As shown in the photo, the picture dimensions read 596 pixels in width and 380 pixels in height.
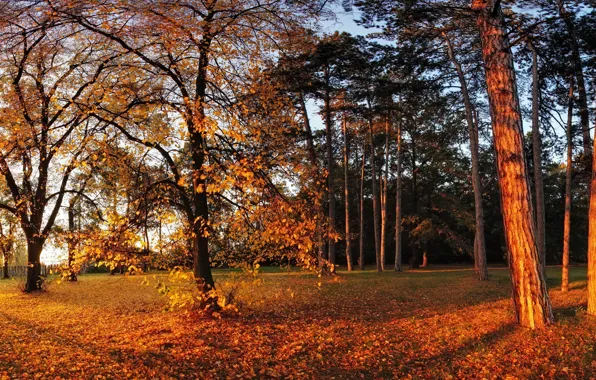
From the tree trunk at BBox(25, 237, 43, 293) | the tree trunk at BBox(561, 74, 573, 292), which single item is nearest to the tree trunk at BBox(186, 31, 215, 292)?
the tree trunk at BBox(25, 237, 43, 293)

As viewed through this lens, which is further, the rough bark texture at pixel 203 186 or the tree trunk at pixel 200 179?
the rough bark texture at pixel 203 186

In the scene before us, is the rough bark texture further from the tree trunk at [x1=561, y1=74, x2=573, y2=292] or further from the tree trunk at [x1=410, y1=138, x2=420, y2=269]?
the tree trunk at [x1=410, y1=138, x2=420, y2=269]

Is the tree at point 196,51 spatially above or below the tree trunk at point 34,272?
above

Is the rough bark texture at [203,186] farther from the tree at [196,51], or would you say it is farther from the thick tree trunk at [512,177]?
the thick tree trunk at [512,177]

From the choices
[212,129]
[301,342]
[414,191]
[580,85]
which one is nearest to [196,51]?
[212,129]

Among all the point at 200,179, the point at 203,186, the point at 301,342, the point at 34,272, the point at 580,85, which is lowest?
the point at 301,342

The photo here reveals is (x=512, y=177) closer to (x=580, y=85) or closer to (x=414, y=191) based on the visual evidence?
(x=580, y=85)

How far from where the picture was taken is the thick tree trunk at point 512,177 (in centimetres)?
703

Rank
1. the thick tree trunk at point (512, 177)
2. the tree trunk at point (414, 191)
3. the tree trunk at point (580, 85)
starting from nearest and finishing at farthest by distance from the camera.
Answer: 1. the thick tree trunk at point (512, 177)
2. the tree trunk at point (580, 85)
3. the tree trunk at point (414, 191)

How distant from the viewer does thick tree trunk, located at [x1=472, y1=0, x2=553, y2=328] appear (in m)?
7.03

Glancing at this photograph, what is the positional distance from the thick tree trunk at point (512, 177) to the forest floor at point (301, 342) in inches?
20.7

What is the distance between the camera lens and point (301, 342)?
22.6ft

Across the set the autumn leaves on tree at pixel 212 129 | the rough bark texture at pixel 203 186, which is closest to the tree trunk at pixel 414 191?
the autumn leaves on tree at pixel 212 129

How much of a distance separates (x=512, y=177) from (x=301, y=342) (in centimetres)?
458
